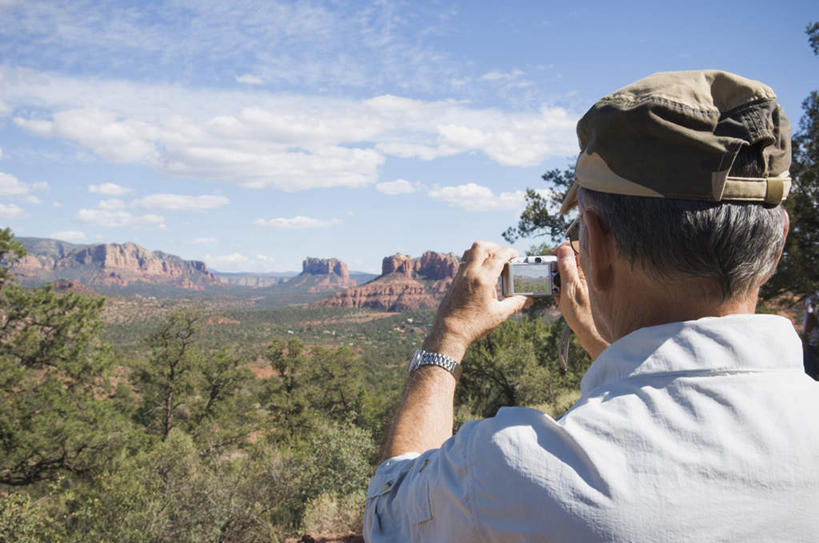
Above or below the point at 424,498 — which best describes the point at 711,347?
above

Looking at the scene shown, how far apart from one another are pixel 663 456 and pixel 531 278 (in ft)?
2.95

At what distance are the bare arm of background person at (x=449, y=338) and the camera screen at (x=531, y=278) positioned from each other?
44 millimetres

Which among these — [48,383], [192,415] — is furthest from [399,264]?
[48,383]

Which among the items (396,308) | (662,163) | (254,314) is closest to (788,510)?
(662,163)

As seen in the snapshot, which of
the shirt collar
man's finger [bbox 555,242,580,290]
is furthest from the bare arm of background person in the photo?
the shirt collar

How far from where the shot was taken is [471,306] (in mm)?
1441

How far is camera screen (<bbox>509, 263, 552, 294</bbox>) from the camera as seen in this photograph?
63.3 inches

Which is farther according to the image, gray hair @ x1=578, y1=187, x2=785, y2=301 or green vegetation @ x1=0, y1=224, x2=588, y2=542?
green vegetation @ x1=0, y1=224, x2=588, y2=542

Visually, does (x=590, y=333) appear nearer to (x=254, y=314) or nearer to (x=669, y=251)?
(x=669, y=251)

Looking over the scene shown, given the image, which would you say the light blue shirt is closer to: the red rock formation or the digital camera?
the digital camera

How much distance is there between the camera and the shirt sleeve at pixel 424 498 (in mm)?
858

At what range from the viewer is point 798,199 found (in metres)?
10.1

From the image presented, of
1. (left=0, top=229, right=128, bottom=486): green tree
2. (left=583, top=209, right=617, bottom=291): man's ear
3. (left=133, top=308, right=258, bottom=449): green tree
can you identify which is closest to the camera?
(left=583, top=209, right=617, bottom=291): man's ear

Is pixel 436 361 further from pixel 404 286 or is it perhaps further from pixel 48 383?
pixel 404 286
